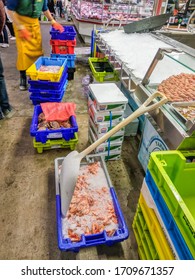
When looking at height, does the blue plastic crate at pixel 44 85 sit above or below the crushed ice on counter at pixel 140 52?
below

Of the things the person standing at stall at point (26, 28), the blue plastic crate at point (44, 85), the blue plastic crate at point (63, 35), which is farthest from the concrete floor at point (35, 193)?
the blue plastic crate at point (63, 35)

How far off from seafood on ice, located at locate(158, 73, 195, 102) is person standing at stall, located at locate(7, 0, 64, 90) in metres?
2.39

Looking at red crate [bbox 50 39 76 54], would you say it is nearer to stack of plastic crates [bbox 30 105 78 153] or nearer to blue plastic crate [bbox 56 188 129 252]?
A: stack of plastic crates [bbox 30 105 78 153]

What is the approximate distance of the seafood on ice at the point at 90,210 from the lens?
1.55 m

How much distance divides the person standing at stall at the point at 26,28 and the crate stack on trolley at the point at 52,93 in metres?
0.30

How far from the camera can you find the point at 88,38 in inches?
257

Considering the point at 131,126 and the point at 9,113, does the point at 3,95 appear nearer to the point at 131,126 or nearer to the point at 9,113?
the point at 9,113

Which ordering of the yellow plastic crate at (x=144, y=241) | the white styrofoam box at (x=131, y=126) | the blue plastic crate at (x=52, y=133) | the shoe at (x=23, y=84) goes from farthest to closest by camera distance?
the shoe at (x=23, y=84), the white styrofoam box at (x=131, y=126), the blue plastic crate at (x=52, y=133), the yellow plastic crate at (x=144, y=241)

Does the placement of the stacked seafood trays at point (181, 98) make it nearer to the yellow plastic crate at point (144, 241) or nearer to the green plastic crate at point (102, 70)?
the yellow plastic crate at point (144, 241)

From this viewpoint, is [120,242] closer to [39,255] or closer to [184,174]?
[39,255]

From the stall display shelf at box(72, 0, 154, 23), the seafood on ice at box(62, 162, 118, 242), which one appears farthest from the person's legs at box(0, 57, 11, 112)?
the stall display shelf at box(72, 0, 154, 23)
